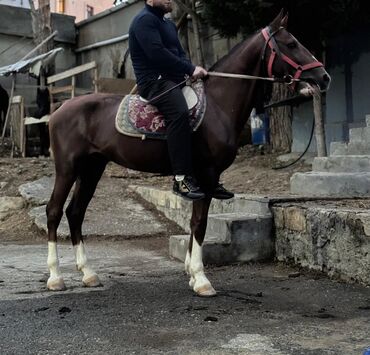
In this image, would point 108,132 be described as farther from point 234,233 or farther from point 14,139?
point 14,139

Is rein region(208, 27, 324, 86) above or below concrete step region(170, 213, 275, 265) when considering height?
above

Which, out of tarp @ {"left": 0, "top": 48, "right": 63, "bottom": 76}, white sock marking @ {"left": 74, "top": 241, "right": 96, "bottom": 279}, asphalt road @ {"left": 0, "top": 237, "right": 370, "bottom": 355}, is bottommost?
asphalt road @ {"left": 0, "top": 237, "right": 370, "bottom": 355}

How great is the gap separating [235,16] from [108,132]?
4.82 metres

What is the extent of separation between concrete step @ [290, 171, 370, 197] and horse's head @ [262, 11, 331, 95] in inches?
80.1

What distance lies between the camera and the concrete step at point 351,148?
768 cm

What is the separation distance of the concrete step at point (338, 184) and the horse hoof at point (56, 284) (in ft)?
10.4

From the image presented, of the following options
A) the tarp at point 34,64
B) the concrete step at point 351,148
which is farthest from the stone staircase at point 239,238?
the tarp at point 34,64

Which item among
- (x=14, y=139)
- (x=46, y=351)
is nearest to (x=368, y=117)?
(x=46, y=351)

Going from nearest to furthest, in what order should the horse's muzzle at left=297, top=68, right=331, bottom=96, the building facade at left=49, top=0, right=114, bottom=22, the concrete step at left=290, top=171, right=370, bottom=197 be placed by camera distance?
the horse's muzzle at left=297, top=68, right=331, bottom=96, the concrete step at left=290, top=171, right=370, bottom=197, the building facade at left=49, top=0, right=114, bottom=22

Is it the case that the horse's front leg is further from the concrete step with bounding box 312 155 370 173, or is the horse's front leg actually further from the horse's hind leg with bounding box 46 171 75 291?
the concrete step with bounding box 312 155 370 173

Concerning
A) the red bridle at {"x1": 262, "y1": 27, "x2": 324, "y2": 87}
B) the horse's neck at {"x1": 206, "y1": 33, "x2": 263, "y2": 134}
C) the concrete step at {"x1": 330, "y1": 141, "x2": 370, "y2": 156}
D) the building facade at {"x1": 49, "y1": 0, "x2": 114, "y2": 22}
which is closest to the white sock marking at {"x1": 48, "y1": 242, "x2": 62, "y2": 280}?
the horse's neck at {"x1": 206, "y1": 33, "x2": 263, "y2": 134}

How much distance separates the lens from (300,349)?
3424 millimetres

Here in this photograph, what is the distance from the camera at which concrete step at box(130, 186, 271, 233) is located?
639cm

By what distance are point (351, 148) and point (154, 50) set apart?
3859 millimetres
